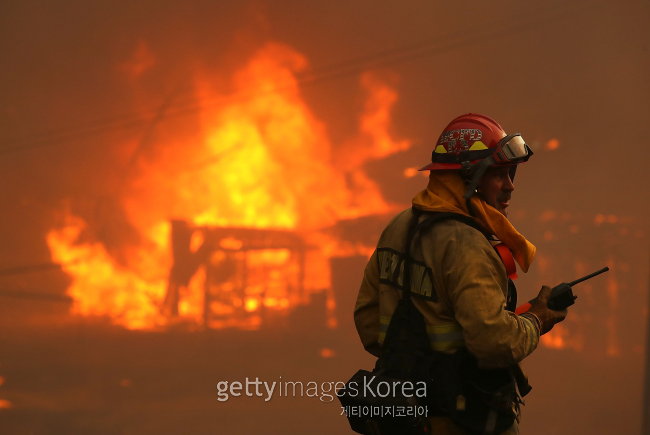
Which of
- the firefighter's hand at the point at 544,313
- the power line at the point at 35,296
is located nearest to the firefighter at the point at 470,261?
the firefighter's hand at the point at 544,313

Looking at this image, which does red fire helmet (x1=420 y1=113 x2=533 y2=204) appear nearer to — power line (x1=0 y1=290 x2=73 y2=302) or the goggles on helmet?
the goggles on helmet

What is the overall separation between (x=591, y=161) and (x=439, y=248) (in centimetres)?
291

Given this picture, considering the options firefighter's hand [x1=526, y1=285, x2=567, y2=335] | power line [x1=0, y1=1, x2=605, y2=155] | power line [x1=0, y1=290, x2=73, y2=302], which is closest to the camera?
firefighter's hand [x1=526, y1=285, x2=567, y2=335]

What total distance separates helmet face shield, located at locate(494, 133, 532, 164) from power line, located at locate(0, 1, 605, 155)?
7.05 ft

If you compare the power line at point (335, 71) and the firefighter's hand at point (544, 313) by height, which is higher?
A: the power line at point (335, 71)

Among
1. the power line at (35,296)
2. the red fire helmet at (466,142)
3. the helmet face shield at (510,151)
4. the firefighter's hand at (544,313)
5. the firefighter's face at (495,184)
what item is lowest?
the firefighter's hand at (544,313)

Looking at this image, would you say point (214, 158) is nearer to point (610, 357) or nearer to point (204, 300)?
point (204, 300)

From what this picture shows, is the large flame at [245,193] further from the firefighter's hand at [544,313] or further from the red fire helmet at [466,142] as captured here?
the firefighter's hand at [544,313]

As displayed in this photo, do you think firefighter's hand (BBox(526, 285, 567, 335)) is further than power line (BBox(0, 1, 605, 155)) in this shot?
No

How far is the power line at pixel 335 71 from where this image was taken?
3.81m

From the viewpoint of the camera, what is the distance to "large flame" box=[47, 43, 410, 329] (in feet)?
12.6

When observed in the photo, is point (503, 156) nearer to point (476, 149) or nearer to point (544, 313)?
point (476, 149)

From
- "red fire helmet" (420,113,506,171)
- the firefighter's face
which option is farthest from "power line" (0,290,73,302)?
the firefighter's face

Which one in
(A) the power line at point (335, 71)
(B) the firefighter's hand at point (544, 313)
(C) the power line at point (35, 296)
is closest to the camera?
(B) the firefighter's hand at point (544, 313)
